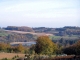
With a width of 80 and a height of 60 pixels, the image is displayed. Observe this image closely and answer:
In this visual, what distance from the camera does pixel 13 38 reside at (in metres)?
109

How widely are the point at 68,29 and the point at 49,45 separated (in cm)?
8482

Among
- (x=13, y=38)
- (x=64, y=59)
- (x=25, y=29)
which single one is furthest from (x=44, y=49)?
(x=25, y=29)

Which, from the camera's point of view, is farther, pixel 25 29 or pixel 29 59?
pixel 25 29

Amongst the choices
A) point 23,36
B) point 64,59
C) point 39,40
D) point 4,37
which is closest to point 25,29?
point 23,36

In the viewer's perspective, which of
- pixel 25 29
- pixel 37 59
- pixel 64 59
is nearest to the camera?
pixel 37 59

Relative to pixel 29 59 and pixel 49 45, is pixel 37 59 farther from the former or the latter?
pixel 49 45

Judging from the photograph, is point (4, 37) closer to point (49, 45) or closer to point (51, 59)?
point (49, 45)

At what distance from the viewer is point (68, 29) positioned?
4700 inches

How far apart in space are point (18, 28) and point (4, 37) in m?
49.9

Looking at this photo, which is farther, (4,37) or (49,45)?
(4,37)

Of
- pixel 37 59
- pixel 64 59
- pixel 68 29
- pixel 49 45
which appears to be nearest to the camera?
pixel 37 59

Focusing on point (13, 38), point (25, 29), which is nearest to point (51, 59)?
point (13, 38)

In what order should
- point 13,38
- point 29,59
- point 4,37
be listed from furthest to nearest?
1. point 13,38
2. point 4,37
3. point 29,59

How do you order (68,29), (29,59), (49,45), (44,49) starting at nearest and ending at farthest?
(29,59) → (44,49) → (49,45) → (68,29)
